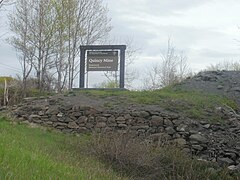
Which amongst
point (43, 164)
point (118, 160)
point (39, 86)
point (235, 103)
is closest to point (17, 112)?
point (118, 160)

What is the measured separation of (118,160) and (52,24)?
2032cm

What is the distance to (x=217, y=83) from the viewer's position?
19.5m

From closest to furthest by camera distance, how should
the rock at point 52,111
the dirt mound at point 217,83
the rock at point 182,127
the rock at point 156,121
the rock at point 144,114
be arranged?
the rock at point 182,127, the rock at point 156,121, the rock at point 144,114, the rock at point 52,111, the dirt mound at point 217,83

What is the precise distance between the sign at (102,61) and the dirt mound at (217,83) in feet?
10.6

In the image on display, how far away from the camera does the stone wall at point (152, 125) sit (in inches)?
511

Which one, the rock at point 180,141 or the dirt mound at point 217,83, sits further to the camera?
the dirt mound at point 217,83

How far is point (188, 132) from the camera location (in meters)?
13.5

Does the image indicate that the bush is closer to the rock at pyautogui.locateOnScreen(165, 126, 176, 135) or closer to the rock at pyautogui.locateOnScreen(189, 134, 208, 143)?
the rock at pyautogui.locateOnScreen(189, 134, 208, 143)

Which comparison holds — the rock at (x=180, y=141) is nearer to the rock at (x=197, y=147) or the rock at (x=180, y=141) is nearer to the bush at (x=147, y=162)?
the rock at (x=197, y=147)

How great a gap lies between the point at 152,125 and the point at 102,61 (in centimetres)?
478

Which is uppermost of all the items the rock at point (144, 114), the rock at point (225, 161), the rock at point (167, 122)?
the rock at point (144, 114)

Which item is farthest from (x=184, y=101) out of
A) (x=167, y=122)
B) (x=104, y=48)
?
(x=104, y=48)

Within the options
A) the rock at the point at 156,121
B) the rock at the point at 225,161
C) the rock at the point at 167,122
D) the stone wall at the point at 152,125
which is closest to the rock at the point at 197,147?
the stone wall at the point at 152,125

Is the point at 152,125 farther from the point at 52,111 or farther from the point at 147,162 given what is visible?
the point at 147,162
